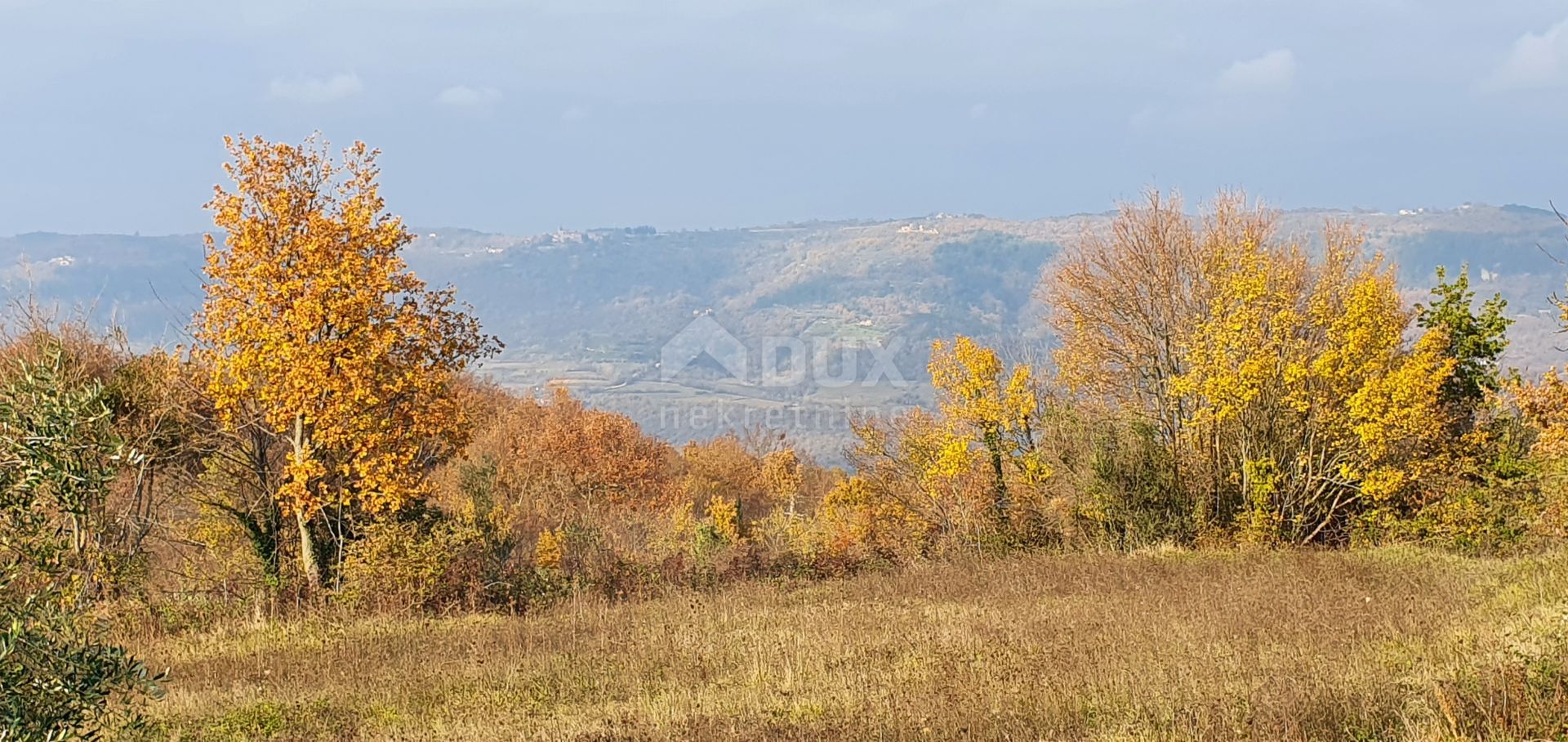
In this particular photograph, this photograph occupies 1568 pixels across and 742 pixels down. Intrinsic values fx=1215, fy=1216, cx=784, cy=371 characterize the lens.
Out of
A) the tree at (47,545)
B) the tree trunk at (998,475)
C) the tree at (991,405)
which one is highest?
the tree at (47,545)

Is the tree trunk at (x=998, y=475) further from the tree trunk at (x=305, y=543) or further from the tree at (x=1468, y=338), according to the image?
the tree trunk at (x=305, y=543)

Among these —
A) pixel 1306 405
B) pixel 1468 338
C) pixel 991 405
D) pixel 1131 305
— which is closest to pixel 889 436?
pixel 991 405

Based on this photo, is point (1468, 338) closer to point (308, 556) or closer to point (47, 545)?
point (308, 556)

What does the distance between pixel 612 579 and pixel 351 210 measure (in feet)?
26.5

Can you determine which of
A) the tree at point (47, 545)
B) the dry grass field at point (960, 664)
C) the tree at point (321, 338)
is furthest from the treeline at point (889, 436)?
the tree at point (47, 545)

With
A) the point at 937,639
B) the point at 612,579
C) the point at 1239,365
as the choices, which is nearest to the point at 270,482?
the point at 612,579

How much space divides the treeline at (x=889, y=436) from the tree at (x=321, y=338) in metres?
0.05

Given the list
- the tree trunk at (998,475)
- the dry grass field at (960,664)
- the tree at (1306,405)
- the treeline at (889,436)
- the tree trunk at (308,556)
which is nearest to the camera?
the dry grass field at (960,664)

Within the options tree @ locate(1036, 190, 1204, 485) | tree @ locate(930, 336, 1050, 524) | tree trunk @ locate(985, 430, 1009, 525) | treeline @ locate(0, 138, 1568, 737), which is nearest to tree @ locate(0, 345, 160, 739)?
treeline @ locate(0, 138, 1568, 737)

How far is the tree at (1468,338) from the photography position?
26.8m

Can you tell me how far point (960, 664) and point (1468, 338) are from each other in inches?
823

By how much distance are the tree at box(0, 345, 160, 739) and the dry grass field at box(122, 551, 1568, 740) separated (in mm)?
4172

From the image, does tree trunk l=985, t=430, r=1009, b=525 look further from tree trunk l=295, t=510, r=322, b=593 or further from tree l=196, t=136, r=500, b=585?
tree trunk l=295, t=510, r=322, b=593

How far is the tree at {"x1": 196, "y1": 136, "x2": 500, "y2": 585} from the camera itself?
20.6m
